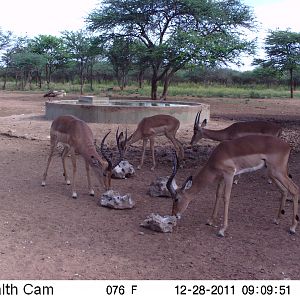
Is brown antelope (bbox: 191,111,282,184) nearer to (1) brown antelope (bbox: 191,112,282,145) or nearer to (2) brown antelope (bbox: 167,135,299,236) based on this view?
(1) brown antelope (bbox: 191,112,282,145)

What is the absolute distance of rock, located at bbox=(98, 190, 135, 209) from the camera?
587 cm

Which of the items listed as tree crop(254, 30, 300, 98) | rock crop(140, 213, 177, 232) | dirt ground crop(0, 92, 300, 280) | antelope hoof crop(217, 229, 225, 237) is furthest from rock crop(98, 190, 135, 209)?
tree crop(254, 30, 300, 98)

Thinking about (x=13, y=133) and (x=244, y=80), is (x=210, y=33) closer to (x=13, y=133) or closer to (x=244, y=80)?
(x=13, y=133)

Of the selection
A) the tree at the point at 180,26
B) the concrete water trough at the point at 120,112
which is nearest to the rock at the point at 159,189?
the concrete water trough at the point at 120,112

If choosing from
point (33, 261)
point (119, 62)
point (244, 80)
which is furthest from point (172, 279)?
point (244, 80)

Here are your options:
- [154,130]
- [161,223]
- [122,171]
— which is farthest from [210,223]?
[154,130]

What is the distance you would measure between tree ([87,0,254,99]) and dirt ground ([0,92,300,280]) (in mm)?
16966

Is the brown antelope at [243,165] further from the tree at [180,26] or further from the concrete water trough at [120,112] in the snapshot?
the tree at [180,26]

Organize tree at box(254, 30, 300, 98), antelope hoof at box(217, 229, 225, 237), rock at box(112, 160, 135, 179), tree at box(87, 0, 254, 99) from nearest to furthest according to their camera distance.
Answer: antelope hoof at box(217, 229, 225, 237) → rock at box(112, 160, 135, 179) → tree at box(87, 0, 254, 99) → tree at box(254, 30, 300, 98)

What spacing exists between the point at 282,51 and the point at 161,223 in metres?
34.1

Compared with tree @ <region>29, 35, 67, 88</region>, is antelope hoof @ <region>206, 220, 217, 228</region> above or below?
below

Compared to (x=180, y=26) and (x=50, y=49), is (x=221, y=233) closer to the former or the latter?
(x=180, y=26)

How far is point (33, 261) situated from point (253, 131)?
186 inches

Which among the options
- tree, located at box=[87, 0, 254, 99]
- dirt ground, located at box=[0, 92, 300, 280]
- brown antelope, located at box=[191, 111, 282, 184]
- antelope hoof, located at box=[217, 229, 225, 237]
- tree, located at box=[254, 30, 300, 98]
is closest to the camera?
dirt ground, located at box=[0, 92, 300, 280]
